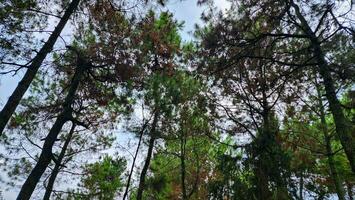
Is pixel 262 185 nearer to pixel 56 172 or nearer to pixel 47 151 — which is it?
pixel 47 151

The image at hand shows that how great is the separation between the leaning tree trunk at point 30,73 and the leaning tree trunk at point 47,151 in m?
2.15

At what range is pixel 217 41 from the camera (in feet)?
27.6

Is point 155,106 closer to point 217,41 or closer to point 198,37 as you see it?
point 198,37

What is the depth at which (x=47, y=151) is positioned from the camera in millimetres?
9492

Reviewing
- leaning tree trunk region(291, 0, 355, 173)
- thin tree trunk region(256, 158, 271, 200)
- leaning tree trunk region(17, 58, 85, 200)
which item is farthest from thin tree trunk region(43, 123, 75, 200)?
leaning tree trunk region(291, 0, 355, 173)

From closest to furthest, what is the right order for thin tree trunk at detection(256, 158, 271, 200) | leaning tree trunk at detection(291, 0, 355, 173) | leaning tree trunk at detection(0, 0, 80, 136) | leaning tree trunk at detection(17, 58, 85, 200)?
1. leaning tree trunk at detection(291, 0, 355, 173)
2. leaning tree trunk at detection(0, 0, 80, 136)
3. thin tree trunk at detection(256, 158, 271, 200)
4. leaning tree trunk at detection(17, 58, 85, 200)

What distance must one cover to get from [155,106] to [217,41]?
7023 mm

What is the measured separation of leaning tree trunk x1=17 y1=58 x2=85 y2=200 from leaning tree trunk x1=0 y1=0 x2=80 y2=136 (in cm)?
215

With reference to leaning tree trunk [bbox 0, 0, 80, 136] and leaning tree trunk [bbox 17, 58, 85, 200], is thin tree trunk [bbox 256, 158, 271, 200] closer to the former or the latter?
leaning tree trunk [bbox 17, 58, 85, 200]

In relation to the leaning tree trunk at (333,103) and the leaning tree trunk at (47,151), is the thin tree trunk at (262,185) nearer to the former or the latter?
the leaning tree trunk at (333,103)

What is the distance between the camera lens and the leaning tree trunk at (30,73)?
24.6ft

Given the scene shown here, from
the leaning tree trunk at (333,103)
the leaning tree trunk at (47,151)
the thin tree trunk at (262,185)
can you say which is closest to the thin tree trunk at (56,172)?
the leaning tree trunk at (47,151)

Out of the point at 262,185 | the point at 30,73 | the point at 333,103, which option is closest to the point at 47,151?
the point at 30,73

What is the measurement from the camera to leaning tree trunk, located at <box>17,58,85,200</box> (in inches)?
348
